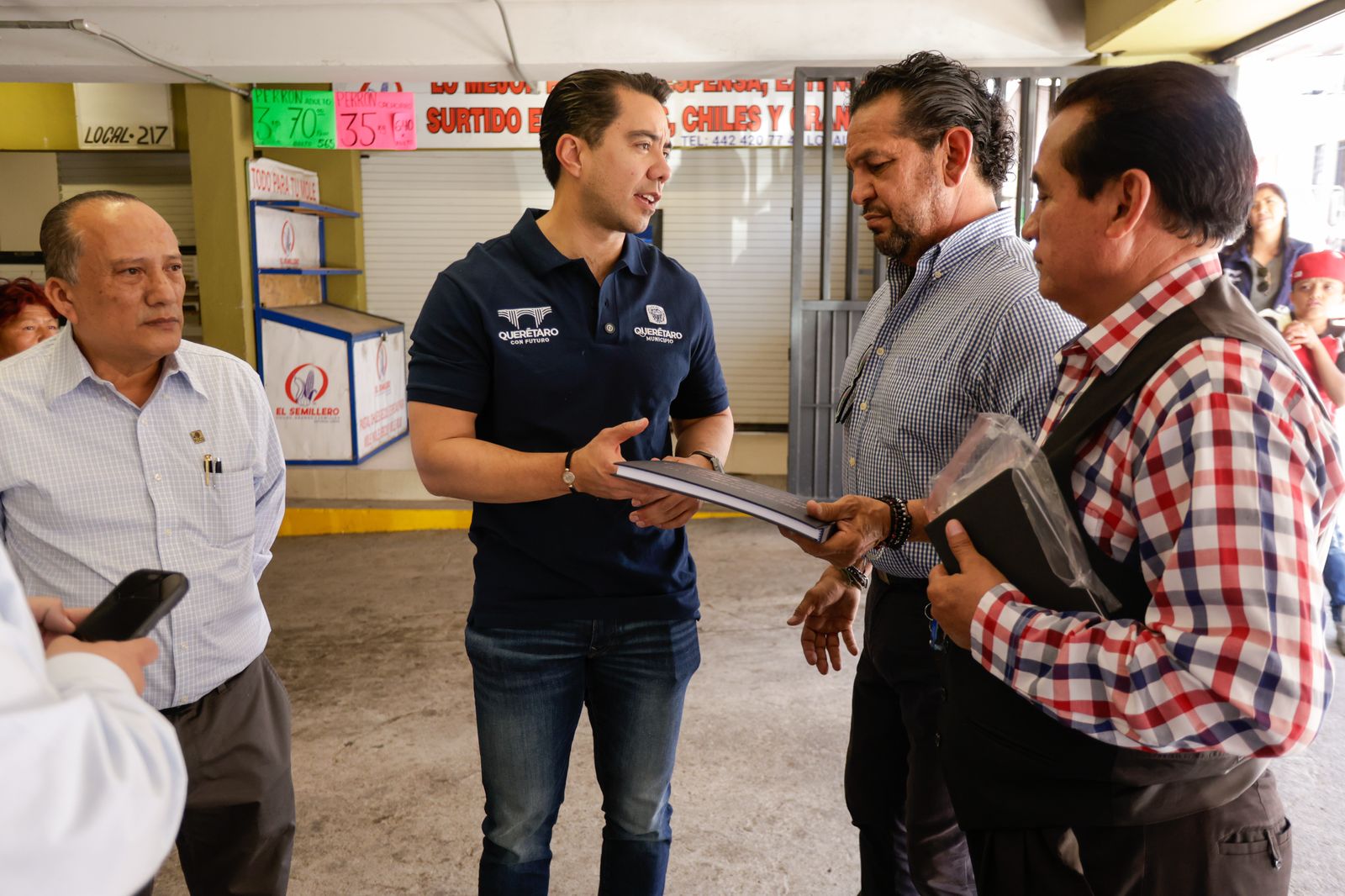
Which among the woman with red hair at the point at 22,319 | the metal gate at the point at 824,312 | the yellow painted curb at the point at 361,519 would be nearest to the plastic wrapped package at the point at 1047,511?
the woman with red hair at the point at 22,319

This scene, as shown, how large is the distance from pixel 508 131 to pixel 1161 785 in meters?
6.64

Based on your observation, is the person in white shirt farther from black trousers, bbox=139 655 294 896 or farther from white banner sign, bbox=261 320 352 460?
white banner sign, bbox=261 320 352 460

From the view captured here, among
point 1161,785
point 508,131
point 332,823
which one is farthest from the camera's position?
point 508,131

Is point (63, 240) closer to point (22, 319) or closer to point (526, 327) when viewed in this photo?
point (526, 327)

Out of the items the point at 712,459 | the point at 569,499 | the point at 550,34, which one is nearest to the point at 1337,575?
the point at 712,459

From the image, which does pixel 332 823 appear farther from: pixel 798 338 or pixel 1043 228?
pixel 798 338

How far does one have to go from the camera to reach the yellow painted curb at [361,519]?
7.30 metres

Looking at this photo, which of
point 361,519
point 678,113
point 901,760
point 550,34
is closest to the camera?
point 901,760

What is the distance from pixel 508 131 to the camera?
7.00 meters

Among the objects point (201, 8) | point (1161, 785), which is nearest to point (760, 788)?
point (1161, 785)

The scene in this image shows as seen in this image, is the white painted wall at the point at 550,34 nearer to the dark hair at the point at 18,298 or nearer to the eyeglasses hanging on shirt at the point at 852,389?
the dark hair at the point at 18,298

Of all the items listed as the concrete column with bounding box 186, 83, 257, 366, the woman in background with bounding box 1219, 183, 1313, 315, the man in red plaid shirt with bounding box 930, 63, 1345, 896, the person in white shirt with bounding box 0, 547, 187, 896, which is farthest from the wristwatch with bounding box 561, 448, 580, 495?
the concrete column with bounding box 186, 83, 257, 366

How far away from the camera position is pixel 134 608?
3.64 feet

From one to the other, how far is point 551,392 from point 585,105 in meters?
0.61
